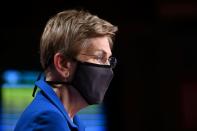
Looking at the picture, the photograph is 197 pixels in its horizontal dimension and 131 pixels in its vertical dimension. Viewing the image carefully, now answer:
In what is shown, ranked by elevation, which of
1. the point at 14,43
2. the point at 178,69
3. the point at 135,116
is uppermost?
the point at 14,43

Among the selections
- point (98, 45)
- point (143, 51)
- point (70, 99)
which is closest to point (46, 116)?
point (70, 99)

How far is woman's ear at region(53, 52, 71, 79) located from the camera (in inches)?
72.6

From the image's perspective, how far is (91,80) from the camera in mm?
1967

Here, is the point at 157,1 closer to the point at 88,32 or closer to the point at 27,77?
the point at 27,77

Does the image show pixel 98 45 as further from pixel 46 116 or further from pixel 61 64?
pixel 46 116

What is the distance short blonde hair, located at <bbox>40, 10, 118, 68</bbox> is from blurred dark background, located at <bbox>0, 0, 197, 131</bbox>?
11.4 feet

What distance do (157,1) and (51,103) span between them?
12.6 ft

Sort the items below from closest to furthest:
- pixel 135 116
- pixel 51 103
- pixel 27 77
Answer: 1. pixel 51 103
2. pixel 27 77
3. pixel 135 116

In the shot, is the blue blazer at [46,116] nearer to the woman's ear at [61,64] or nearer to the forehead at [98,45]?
the woman's ear at [61,64]

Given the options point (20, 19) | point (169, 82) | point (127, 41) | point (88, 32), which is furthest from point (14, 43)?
point (88, 32)

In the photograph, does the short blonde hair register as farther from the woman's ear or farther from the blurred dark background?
the blurred dark background

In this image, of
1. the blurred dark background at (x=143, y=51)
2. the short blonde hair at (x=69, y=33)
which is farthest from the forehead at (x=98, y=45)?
the blurred dark background at (x=143, y=51)

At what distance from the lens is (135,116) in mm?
5598

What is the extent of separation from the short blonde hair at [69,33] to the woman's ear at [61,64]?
0.02 m
